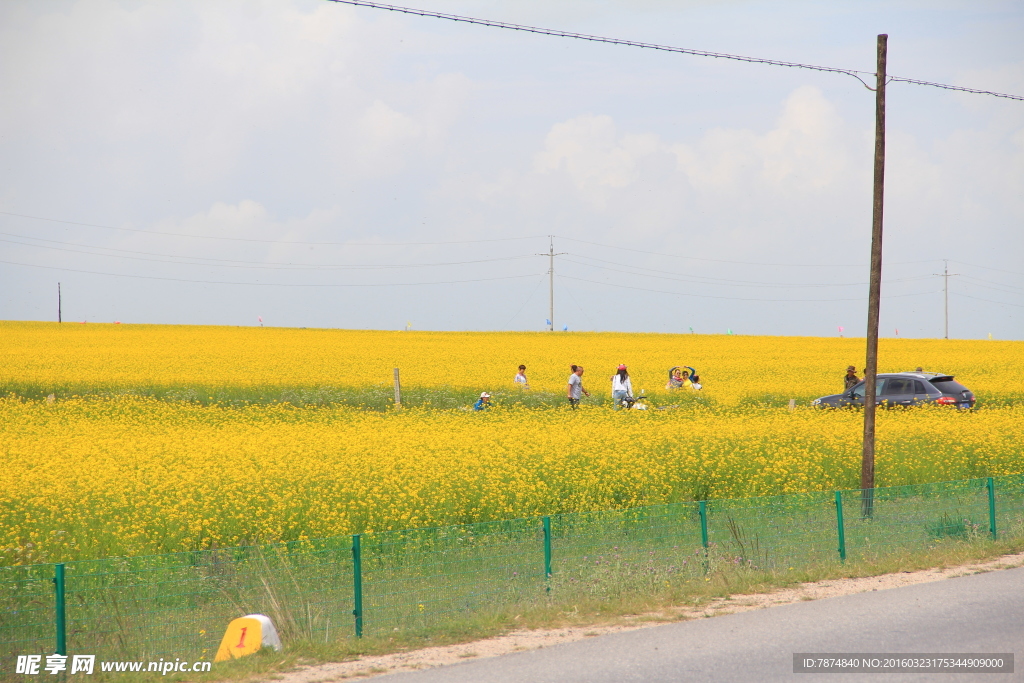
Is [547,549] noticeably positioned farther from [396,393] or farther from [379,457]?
[396,393]

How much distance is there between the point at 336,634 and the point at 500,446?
26.8 feet

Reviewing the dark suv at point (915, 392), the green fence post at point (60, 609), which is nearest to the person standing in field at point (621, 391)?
the dark suv at point (915, 392)

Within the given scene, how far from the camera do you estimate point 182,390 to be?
30281 millimetres

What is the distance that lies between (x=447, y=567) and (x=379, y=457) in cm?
558

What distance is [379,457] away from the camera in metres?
15.6

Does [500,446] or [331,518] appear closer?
[331,518]

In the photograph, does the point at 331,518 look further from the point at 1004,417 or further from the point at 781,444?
the point at 1004,417

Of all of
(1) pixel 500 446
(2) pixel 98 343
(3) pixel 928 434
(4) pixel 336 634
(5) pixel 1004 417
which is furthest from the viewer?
(2) pixel 98 343

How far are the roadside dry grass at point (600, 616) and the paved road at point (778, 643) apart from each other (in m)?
0.35

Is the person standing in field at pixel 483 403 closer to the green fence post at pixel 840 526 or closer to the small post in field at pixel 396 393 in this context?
the small post in field at pixel 396 393

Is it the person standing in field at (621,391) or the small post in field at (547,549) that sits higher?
the person standing in field at (621,391)

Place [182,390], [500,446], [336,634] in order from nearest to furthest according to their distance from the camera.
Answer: [336,634], [500,446], [182,390]

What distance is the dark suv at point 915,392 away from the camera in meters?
24.3

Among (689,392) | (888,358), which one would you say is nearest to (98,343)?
(689,392)
